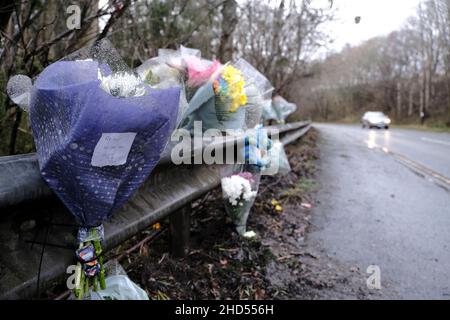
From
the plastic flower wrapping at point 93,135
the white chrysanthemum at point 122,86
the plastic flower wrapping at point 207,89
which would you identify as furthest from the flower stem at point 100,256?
the plastic flower wrapping at point 207,89

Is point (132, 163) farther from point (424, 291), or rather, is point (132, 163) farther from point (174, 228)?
point (424, 291)

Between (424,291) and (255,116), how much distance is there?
1.83m

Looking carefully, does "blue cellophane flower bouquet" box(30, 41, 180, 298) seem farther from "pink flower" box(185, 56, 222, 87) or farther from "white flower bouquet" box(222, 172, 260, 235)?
"white flower bouquet" box(222, 172, 260, 235)

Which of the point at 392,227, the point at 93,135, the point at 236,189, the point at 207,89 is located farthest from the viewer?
the point at 392,227

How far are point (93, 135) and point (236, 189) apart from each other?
198cm

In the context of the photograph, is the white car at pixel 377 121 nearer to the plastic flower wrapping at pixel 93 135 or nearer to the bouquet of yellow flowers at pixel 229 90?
the bouquet of yellow flowers at pixel 229 90

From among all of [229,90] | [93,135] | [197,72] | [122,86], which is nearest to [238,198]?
[229,90]

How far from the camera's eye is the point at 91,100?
4.06 feet

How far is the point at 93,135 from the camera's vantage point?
1266 millimetres

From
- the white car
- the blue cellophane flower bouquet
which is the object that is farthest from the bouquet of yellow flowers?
the white car

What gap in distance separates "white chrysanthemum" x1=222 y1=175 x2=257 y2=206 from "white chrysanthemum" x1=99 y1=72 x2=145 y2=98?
5.79ft

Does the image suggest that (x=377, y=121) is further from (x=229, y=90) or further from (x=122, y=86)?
(x=122, y=86)

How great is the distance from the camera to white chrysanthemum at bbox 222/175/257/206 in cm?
313
